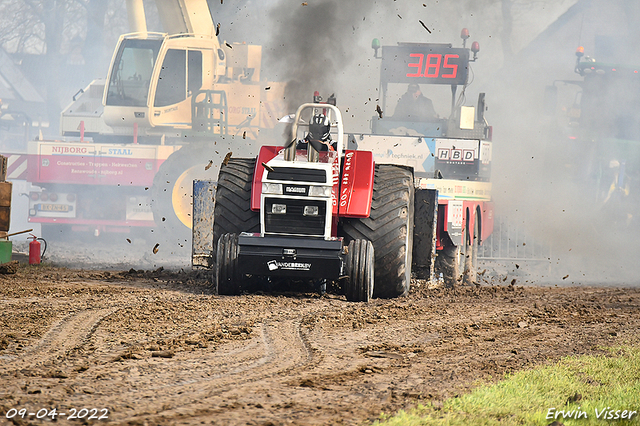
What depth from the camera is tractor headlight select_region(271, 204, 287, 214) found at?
774 centimetres

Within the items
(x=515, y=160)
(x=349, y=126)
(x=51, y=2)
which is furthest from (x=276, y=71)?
(x=51, y=2)

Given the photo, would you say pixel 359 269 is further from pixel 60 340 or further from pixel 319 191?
pixel 60 340

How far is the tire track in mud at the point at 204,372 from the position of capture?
3783 mm

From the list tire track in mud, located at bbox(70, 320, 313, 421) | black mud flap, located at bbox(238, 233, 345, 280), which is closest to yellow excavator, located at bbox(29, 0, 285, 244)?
black mud flap, located at bbox(238, 233, 345, 280)

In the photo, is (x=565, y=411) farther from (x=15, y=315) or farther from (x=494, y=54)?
(x=494, y=54)

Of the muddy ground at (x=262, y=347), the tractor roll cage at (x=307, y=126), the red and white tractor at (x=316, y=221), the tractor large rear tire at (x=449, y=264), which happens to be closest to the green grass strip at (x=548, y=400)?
the muddy ground at (x=262, y=347)

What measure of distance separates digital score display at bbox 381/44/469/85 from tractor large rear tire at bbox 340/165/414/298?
26.3 feet

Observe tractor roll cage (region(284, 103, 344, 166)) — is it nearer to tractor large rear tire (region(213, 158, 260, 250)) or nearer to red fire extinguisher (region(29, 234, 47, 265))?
tractor large rear tire (region(213, 158, 260, 250))

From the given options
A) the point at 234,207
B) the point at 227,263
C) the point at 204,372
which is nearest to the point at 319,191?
the point at 234,207

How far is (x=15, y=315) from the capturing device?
6277 mm

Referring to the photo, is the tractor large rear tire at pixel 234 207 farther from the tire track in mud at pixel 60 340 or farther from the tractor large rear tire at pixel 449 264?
the tractor large rear tire at pixel 449 264

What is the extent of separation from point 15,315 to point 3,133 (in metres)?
21.2

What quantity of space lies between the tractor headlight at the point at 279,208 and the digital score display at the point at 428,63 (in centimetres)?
882

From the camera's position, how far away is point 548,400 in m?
4.11
